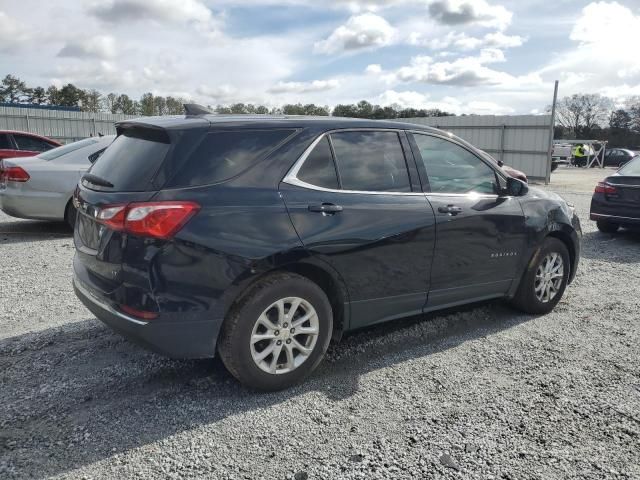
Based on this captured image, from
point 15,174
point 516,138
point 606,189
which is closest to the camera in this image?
point 15,174

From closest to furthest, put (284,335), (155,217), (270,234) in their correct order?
1. (155,217)
2. (270,234)
3. (284,335)

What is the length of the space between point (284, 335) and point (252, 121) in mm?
1395

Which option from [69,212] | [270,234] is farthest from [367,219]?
[69,212]

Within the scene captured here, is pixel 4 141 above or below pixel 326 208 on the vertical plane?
above

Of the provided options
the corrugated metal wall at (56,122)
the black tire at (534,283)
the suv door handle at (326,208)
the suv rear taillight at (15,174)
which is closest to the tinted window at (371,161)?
the suv door handle at (326,208)

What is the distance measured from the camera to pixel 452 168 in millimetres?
4324

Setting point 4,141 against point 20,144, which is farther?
point 20,144

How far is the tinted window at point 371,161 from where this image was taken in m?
3.69

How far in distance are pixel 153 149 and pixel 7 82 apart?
6835cm

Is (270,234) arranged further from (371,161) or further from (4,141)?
(4,141)

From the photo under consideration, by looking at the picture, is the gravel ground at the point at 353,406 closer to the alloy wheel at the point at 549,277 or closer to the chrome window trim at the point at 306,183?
the alloy wheel at the point at 549,277

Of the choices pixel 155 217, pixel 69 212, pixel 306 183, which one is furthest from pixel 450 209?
pixel 69 212

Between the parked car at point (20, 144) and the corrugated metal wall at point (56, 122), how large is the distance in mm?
13645

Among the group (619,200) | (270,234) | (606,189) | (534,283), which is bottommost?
(534,283)
